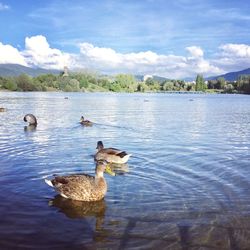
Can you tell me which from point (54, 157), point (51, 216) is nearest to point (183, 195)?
point (51, 216)

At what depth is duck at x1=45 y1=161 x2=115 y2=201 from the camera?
11164 mm

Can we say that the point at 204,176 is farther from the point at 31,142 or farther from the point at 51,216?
the point at 31,142

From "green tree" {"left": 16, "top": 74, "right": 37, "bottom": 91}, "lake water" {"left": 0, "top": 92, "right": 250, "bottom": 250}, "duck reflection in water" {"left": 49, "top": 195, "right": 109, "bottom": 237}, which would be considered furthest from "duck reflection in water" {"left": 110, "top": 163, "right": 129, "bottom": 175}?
"green tree" {"left": 16, "top": 74, "right": 37, "bottom": 91}

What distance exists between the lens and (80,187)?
11.2m

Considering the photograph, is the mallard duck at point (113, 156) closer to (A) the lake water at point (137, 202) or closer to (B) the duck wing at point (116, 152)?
(B) the duck wing at point (116, 152)

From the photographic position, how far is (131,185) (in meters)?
12.9

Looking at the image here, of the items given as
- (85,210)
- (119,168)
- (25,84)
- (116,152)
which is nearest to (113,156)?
(116,152)

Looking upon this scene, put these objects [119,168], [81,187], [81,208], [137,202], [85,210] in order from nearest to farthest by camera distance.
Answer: [85,210], [81,208], [137,202], [81,187], [119,168]

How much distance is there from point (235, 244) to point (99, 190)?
4.27 meters

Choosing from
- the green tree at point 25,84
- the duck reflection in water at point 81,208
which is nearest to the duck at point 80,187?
the duck reflection in water at point 81,208

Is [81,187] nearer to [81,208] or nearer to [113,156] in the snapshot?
[81,208]

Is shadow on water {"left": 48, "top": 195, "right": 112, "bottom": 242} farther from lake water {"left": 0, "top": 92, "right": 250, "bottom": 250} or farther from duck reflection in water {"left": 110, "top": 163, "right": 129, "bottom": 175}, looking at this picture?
duck reflection in water {"left": 110, "top": 163, "right": 129, "bottom": 175}

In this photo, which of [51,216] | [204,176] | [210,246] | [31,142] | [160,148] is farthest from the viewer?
[31,142]

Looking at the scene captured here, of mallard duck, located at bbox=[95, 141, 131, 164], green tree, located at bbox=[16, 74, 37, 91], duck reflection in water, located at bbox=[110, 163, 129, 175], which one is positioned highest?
green tree, located at bbox=[16, 74, 37, 91]
